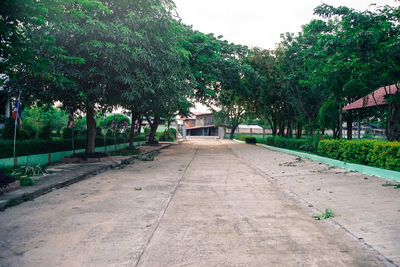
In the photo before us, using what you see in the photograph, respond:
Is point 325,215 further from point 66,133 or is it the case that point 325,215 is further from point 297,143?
point 297,143

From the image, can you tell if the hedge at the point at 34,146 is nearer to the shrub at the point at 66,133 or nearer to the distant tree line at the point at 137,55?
the shrub at the point at 66,133

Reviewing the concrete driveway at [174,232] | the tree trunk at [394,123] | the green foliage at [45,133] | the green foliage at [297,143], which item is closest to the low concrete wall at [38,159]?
the green foliage at [45,133]

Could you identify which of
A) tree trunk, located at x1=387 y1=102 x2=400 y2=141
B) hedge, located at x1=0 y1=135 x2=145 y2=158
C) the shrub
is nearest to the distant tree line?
tree trunk, located at x1=387 y1=102 x2=400 y2=141

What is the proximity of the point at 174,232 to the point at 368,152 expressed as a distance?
9.05m

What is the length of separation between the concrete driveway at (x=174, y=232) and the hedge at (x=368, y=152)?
371cm

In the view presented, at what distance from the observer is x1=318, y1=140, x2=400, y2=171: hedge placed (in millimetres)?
9133

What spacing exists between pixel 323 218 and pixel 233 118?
51.9 metres

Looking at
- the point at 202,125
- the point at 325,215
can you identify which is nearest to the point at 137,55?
the point at 325,215

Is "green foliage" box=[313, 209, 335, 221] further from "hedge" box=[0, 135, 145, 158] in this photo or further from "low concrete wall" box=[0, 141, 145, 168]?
"hedge" box=[0, 135, 145, 158]

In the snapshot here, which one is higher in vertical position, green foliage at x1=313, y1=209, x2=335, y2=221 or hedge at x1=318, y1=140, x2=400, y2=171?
hedge at x1=318, y1=140, x2=400, y2=171

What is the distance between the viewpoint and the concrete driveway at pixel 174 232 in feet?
12.3

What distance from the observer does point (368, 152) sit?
1087 cm

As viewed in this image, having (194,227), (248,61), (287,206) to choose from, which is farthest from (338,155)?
(248,61)

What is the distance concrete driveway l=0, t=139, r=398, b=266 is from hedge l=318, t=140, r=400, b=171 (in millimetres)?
3708
